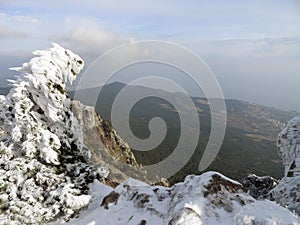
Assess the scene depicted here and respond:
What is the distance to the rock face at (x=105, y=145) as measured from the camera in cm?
4950

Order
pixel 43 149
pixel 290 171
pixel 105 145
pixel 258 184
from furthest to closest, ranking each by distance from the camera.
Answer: pixel 105 145, pixel 258 184, pixel 290 171, pixel 43 149

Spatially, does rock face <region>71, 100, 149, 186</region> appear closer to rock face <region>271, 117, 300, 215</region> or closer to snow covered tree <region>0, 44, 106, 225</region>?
snow covered tree <region>0, 44, 106, 225</region>

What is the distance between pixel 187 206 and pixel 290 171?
11.4 meters

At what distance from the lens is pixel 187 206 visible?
14.1 metres

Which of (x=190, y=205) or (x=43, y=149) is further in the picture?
(x=43, y=149)

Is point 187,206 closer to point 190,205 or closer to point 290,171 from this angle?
point 190,205

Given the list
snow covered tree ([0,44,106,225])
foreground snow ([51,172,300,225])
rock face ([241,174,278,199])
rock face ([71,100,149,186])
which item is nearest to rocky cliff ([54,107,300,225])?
foreground snow ([51,172,300,225])

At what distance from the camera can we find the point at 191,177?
16.9 m

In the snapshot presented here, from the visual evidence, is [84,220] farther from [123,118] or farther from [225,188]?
[123,118]

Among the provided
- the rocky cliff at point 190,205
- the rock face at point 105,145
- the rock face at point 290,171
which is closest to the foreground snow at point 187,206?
the rocky cliff at point 190,205

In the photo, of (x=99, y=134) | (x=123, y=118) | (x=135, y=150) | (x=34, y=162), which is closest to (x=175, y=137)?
(x=123, y=118)

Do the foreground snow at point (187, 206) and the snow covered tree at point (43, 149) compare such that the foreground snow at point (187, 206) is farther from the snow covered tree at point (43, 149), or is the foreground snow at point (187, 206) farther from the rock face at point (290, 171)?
the rock face at point (290, 171)

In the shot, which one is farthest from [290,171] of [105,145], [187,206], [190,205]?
[105,145]

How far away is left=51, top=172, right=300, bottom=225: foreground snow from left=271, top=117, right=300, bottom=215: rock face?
4.92 metres
